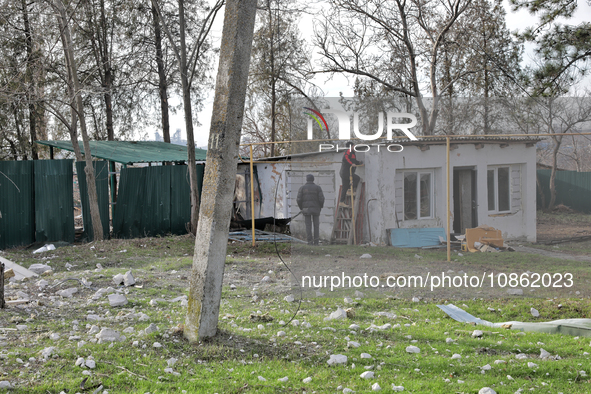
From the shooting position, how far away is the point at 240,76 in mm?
4801

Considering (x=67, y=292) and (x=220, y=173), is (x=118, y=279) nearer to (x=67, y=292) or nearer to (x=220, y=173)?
(x=67, y=292)

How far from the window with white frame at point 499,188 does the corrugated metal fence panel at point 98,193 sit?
32.1 feet

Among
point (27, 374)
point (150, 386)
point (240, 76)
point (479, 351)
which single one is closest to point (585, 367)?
point (479, 351)

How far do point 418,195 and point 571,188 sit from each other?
2.75m

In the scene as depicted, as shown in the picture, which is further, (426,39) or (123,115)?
(123,115)

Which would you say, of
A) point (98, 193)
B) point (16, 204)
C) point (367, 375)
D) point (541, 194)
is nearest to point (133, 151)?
point (98, 193)

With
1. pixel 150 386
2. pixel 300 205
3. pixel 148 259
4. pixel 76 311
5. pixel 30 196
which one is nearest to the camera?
pixel 150 386

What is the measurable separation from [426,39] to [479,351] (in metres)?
17.9

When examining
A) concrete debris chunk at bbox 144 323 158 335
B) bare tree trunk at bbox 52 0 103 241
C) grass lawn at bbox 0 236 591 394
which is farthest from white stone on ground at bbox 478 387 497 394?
bare tree trunk at bbox 52 0 103 241

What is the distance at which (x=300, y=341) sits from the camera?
16.1 ft

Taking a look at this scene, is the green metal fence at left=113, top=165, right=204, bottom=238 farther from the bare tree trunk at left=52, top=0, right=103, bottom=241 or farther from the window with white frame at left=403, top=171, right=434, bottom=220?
the window with white frame at left=403, top=171, right=434, bottom=220

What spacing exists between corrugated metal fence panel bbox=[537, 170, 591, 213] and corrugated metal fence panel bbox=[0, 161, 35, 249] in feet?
37.8

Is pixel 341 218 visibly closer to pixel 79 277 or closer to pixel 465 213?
pixel 465 213

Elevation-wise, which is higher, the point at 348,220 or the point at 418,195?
the point at 418,195
